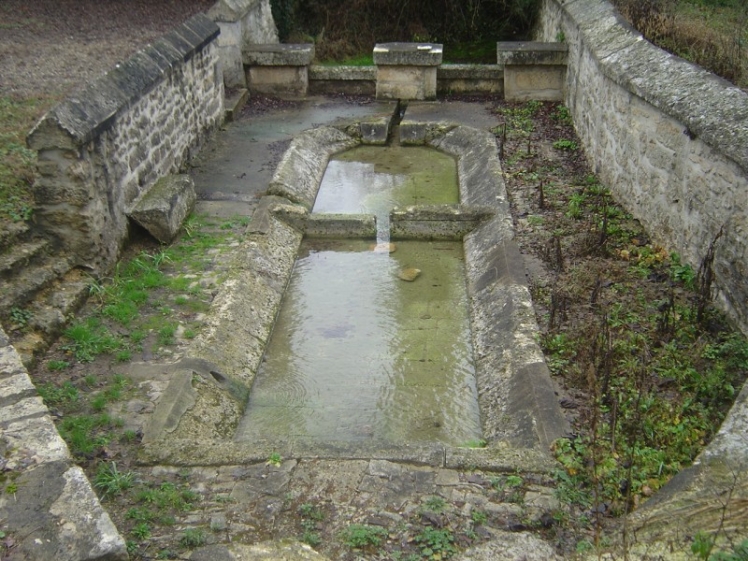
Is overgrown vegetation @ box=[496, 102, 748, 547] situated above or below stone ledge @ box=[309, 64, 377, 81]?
below

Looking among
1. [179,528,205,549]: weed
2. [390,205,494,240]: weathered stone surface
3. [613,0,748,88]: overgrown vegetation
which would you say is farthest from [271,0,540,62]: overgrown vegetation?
[179,528,205,549]: weed

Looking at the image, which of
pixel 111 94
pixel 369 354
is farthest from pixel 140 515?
pixel 111 94

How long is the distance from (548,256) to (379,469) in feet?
11.0

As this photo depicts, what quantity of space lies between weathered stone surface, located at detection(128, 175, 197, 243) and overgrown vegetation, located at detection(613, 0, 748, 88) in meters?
5.79

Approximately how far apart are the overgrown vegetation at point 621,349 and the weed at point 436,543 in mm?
712

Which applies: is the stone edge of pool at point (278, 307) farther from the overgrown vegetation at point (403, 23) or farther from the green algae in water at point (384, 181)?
the overgrown vegetation at point (403, 23)

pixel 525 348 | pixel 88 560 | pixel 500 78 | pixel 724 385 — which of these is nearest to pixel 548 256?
pixel 525 348

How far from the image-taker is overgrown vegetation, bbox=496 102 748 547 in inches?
174

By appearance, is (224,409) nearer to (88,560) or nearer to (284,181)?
(88,560)

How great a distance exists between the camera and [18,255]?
6230 mm

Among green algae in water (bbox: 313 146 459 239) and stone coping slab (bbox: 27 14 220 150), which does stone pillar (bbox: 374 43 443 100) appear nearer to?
green algae in water (bbox: 313 146 459 239)

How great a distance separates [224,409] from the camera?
215 inches

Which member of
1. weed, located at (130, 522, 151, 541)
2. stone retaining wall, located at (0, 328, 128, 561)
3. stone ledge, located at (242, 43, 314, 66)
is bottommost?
weed, located at (130, 522, 151, 541)

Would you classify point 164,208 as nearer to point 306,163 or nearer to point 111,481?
point 306,163
